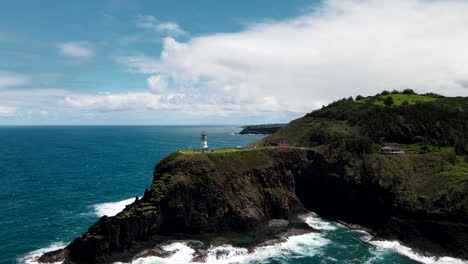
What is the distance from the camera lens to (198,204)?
5775cm

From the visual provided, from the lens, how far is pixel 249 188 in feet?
214

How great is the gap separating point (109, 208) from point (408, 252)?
64.1 m

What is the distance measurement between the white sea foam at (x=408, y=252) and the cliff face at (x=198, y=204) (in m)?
19.2

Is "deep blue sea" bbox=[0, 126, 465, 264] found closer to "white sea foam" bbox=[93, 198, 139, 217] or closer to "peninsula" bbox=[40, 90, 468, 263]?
"white sea foam" bbox=[93, 198, 139, 217]

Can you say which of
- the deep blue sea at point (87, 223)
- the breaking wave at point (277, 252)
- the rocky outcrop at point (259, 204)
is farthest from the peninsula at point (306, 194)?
the deep blue sea at point (87, 223)

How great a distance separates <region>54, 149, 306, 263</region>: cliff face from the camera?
48531mm

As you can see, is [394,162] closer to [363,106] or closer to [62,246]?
[363,106]

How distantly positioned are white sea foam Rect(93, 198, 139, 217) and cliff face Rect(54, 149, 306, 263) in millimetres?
15753

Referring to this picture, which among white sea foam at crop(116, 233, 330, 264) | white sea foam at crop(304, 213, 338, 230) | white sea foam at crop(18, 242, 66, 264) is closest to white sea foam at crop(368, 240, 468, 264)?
white sea foam at crop(304, 213, 338, 230)

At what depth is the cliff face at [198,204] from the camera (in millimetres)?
48531

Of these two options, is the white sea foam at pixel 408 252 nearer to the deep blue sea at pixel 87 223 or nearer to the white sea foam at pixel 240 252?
the deep blue sea at pixel 87 223

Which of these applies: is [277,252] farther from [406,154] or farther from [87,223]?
[406,154]

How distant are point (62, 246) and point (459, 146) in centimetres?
9352

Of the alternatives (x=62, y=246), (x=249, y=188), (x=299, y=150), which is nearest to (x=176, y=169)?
(x=249, y=188)
